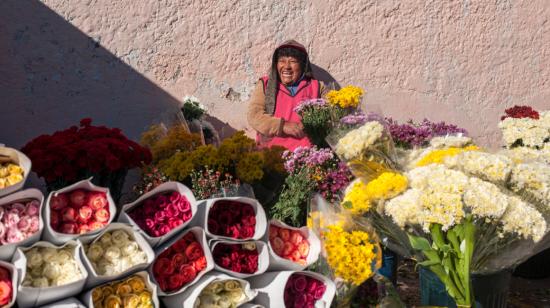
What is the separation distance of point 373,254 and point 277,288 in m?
0.46

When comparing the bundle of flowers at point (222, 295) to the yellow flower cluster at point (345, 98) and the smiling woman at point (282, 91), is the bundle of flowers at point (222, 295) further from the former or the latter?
the smiling woman at point (282, 91)

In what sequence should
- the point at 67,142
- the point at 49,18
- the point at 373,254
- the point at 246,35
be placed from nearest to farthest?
the point at 373,254
the point at 67,142
the point at 49,18
the point at 246,35

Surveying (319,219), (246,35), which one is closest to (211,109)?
(246,35)

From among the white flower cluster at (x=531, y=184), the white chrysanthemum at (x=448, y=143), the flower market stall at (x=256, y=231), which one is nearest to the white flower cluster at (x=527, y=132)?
the flower market stall at (x=256, y=231)

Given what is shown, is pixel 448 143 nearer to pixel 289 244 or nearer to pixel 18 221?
pixel 289 244

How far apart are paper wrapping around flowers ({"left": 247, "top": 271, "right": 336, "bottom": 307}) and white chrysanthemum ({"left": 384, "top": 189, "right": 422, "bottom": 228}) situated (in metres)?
0.58

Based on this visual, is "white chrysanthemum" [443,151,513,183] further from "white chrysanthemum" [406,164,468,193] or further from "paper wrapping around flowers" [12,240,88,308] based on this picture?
"paper wrapping around flowers" [12,240,88,308]

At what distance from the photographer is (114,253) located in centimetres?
255

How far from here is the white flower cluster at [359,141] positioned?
3.04 meters

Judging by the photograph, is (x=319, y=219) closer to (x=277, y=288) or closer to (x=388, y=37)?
(x=277, y=288)

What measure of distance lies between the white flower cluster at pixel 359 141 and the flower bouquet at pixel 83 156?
1.11m

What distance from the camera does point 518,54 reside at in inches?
241

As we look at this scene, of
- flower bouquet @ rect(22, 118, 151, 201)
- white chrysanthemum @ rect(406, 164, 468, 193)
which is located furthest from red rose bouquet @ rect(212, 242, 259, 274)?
white chrysanthemum @ rect(406, 164, 468, 193)

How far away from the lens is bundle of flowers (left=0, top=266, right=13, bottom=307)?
2.30m
